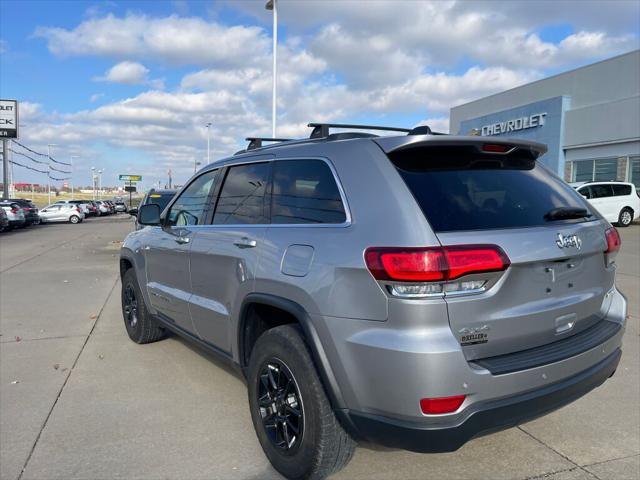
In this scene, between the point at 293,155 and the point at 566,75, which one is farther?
the point at 566,75

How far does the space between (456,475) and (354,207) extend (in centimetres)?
167

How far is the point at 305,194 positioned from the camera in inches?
119

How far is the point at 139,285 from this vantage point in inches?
204

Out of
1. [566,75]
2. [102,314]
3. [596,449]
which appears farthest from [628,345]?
[566,75]

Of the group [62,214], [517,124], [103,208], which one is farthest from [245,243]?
[103,208]

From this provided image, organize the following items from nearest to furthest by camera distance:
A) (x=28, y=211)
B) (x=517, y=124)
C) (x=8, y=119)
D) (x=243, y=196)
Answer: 1. (x=243, y=196)
2. (x=28, y=211)
3. (x=517, y=124)
4. (x=8, y=119)

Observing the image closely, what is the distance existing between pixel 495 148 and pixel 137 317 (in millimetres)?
4037

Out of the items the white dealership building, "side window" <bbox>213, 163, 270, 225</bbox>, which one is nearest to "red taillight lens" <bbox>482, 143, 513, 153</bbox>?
"side window" <bbox>213, 163, 270, 225</bbox>

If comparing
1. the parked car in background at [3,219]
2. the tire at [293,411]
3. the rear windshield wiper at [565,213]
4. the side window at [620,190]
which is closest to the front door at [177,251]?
the tire at [293,411]

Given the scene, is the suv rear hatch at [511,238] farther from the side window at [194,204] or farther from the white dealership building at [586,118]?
the white dealership building at [586,118]

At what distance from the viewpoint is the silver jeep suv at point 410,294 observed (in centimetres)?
229

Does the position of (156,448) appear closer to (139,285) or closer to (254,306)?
(254,306)

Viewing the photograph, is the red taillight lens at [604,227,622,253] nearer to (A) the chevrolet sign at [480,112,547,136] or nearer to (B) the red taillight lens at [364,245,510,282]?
(B) the red taillight lens at [364,245,510,282]

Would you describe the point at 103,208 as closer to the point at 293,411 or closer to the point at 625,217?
the point at 625,217
